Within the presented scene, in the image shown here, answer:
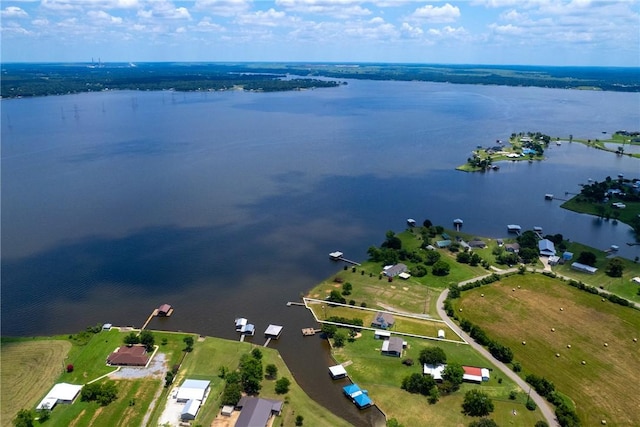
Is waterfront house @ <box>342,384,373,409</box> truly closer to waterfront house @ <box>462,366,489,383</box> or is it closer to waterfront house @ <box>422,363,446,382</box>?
waterfront house @ <box>422,363,446,382</box>

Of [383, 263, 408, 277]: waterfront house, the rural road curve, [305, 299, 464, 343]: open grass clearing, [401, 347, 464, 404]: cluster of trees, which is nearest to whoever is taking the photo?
the rural road curve

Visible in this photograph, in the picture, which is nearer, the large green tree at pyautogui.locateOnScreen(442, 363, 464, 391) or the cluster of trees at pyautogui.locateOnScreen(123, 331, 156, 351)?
the large green tree at pyautogui.locateOnScreen(442, 363, 464, 391)

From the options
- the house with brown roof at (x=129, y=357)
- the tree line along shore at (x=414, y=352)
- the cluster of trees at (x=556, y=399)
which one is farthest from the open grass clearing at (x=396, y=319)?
the house with brown roof at (x=129, y=357)

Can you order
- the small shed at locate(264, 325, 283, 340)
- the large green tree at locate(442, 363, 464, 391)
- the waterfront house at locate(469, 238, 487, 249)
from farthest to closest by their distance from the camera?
the waterfront house at locate(469, 238, 487, 249) < the small shed at locate(264, 325, 283, 340) < the large green tree at locate(442, 363, 464, 391)

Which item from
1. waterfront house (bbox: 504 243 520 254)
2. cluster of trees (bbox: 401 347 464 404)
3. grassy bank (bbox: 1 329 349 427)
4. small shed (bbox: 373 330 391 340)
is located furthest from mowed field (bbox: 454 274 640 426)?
grassy bank (bbox: 1 329 349 427)

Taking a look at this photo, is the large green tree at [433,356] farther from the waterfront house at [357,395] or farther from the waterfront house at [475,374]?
the waterfront house at [357,395]

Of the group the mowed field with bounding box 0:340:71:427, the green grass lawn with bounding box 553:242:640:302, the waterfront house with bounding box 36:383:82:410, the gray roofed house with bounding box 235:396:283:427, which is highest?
the green grass lawn with bounding box 553:242:640:302
